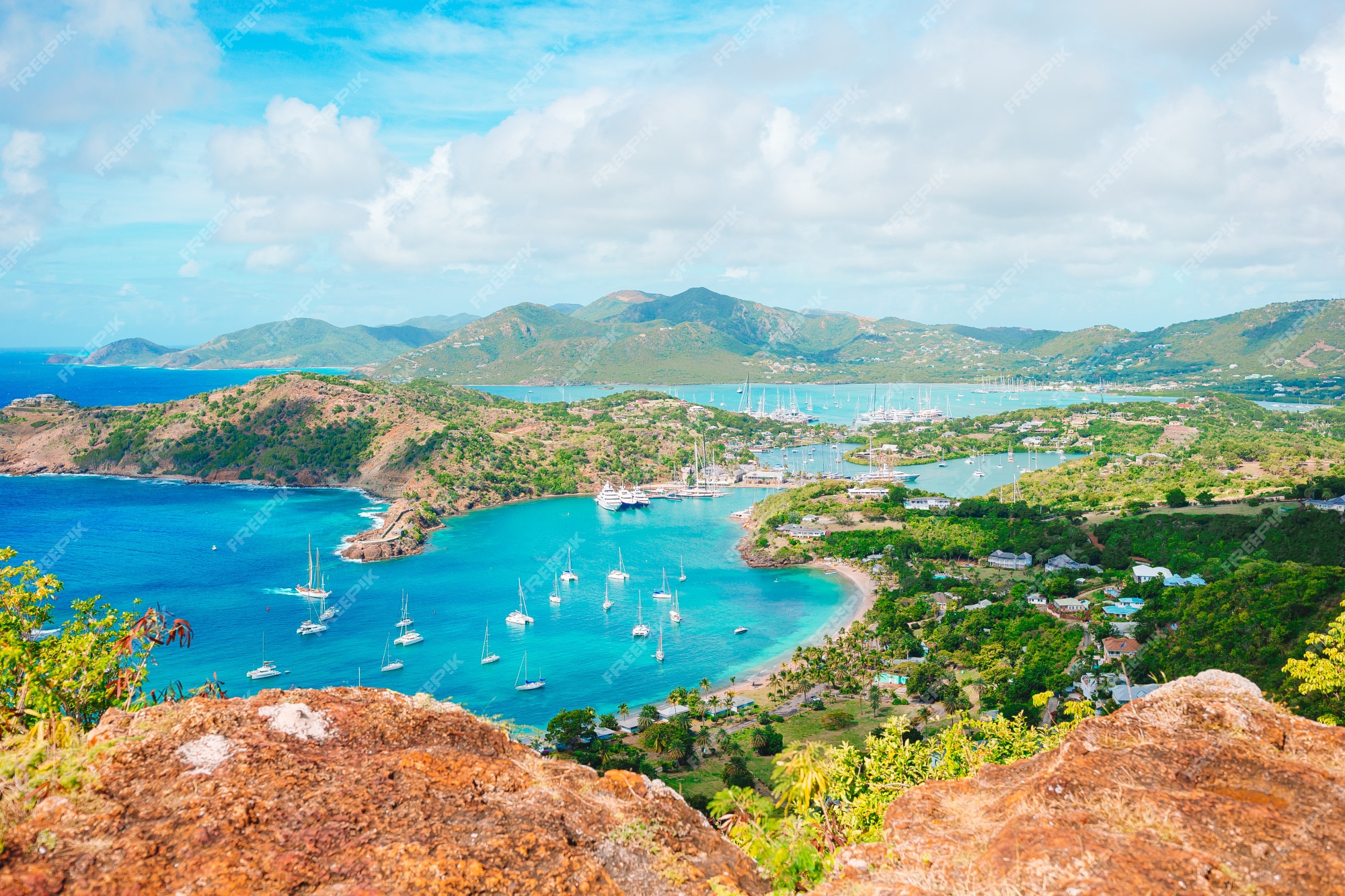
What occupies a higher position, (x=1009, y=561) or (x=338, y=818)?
(x=338, y=818)

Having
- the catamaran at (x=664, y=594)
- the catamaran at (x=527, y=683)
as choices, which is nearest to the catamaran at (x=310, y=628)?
the catamaran at (x=527, y=683)

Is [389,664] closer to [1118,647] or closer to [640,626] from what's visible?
→ [640,626]

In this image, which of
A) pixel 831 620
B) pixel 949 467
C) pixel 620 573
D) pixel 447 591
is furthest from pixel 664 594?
pixel 949 467

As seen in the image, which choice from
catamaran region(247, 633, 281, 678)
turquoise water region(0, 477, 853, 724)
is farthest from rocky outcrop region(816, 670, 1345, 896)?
catamaran region(247, 633, 281, 678)

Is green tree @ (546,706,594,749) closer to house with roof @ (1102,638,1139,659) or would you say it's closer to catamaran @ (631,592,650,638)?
catamaran @ (631,592,650,638)

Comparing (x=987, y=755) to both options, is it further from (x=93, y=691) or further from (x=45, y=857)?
(x=93, y=691)

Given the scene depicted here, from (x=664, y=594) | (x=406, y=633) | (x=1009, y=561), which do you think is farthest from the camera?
(x=1009, y=561)

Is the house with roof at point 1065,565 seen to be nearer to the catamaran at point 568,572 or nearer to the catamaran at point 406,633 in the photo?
the catamaran at point 568,572

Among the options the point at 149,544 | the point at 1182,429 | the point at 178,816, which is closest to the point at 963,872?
the point at 178,816
